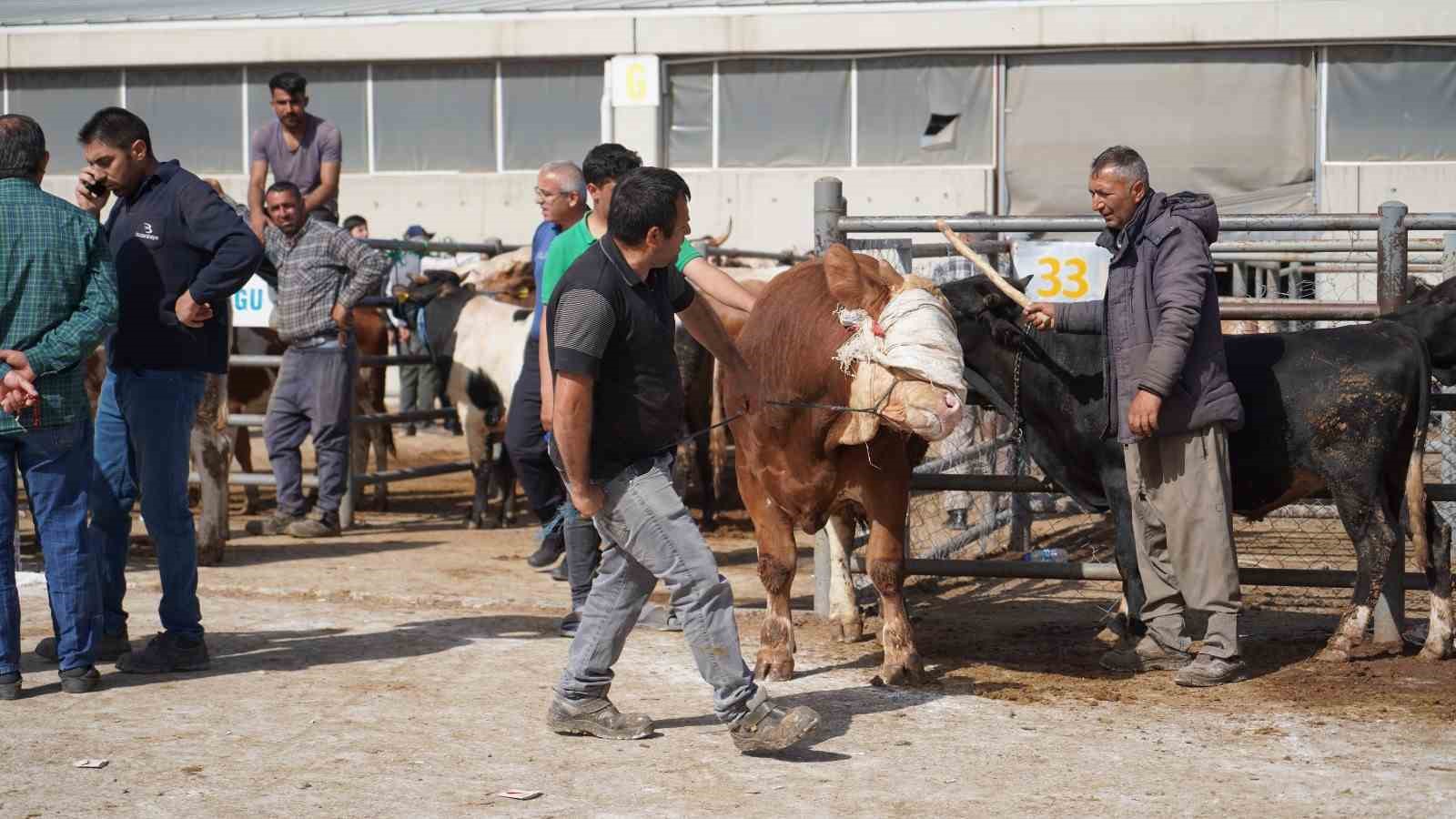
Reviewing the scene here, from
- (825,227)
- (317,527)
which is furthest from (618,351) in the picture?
(317,527)

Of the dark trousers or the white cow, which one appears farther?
the white cow

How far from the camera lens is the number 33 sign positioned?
26.8 ft

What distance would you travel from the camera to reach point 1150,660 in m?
6.59

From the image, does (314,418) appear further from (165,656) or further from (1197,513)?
(1197,513)

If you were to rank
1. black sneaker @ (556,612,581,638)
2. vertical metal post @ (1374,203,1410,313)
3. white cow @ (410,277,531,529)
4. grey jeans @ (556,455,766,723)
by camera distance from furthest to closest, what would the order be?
1. white cow @ (410,277,531,529)
2. black sneaker @ (556,612,581,638)
3. vertical metal post @ (1374,203,1410,313)
4. grey jeans @ (556,455,766,723)

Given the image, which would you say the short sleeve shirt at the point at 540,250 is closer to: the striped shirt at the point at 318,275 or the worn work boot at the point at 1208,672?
the striped shirt at the point at 318,275

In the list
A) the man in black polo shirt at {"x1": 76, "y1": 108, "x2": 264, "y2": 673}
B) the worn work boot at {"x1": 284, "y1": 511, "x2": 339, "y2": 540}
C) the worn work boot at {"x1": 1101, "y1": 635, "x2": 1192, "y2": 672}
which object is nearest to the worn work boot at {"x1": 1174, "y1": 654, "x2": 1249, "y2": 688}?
the worn work boot at {"x1": 1101, "y1": 635, "x2": 1192, "y2": 672}

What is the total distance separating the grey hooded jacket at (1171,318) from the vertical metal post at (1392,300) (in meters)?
0.99

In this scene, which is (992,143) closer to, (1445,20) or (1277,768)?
(1445,20)

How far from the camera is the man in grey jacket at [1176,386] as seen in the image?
613cm

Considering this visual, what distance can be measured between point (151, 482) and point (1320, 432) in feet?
15.0

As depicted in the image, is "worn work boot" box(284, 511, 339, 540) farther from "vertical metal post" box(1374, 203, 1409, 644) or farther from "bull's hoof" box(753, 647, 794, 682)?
"vertical metal post" box(1374, 203, 1409, 644)

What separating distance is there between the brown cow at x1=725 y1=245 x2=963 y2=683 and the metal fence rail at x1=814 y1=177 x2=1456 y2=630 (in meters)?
0.82

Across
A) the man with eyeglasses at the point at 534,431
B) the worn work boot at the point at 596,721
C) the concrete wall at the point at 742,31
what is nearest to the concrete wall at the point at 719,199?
the concrete wall at the point at 742,31
